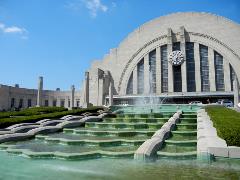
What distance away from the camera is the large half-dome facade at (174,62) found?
5112cm

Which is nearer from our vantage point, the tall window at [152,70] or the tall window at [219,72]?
the tall window at [219,72]

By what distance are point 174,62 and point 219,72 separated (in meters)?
8.96

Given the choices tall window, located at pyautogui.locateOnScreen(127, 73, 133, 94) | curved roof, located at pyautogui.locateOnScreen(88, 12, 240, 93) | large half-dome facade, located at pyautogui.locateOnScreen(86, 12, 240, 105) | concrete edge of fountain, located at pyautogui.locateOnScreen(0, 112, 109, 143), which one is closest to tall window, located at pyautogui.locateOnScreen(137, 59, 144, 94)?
large half-dome facade, located at pyautogui.locateOnScreen(86, 12, 240, 105)

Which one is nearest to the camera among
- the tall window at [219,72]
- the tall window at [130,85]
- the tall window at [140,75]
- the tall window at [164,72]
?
the tall window at [219,72]

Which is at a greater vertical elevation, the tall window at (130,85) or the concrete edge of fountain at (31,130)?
the tall window at (130,85)

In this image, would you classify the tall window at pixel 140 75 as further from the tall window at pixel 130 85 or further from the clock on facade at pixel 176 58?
the clock on facade at pixel 176 58

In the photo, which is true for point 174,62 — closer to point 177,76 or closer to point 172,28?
point 177,76

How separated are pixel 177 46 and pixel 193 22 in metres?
6.17

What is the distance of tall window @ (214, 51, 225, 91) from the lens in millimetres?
51125

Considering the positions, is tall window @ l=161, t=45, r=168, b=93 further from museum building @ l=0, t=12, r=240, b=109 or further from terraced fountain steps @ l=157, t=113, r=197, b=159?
terraced fountain steps @ l=157, t=113, r=197, b=159

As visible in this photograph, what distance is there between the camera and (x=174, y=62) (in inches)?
2064

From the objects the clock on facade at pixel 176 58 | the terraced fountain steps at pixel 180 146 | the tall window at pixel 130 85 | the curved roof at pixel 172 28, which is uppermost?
the curved roof at pixel 172 28

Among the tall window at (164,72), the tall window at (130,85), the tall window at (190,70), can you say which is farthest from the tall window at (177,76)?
the tall window at (130,85)

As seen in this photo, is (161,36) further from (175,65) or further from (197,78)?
(197,78)
